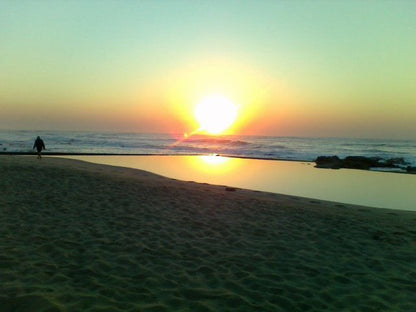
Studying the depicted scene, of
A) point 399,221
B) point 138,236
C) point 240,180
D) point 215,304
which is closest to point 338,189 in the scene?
point 240,180

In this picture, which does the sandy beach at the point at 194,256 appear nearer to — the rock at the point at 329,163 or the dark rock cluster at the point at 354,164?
the rock at the point at 329,163

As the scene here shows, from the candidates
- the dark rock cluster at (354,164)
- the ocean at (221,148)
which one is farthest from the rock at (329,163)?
the ocean at (221,148)

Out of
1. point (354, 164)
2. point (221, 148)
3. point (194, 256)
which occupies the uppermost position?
point (221, 148)

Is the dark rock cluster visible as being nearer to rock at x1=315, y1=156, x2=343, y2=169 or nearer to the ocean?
rock at x1=315, y1=156, x2=343, y2=169

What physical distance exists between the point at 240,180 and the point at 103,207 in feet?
39.0

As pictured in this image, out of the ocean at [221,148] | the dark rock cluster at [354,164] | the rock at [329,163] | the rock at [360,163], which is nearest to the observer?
the rock at [329,163]

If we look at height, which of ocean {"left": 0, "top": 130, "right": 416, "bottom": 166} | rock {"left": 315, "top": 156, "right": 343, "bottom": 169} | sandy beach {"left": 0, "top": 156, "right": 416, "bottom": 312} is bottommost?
sandy beach {"left": 0, "top": 156, "right": 416, "bottom": 312}

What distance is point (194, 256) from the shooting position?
20.9 feet

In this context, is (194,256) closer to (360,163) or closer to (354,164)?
(354,164)

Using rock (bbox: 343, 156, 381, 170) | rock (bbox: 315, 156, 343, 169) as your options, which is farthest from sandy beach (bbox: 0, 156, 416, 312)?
rock (bbox: 343, 156, 381, 170)

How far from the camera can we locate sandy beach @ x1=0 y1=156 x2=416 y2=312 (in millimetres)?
4645

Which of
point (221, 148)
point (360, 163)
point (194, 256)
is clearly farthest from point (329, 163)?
point (221, 148)

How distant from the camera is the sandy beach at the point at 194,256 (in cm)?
464

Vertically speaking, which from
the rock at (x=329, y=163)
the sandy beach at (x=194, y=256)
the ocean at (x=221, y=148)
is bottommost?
the sandy beach at (x=194, y=256)
